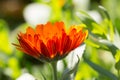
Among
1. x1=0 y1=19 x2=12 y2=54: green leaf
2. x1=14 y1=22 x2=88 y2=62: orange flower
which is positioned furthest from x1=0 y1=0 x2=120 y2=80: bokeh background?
x1=14 y1=22 x2=88 y2=62: orange flower

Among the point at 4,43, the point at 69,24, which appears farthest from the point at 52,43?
the point at 4,43

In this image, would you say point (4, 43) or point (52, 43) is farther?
point (4, 43)

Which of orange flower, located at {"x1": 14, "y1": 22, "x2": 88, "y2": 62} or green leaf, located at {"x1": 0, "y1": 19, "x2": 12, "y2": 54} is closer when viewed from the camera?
orange flower, located at {"x1": 14, "y1": 22, "x2": 88, "y2": 62}

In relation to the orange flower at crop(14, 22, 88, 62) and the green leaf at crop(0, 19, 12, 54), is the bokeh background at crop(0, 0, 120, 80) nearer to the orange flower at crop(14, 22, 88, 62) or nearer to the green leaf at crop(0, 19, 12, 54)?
the green leaf at crop(0, 19, 12, 54)

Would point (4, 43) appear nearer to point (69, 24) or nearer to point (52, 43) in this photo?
point (69, 24)

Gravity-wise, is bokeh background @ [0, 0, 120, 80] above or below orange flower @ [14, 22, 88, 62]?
below

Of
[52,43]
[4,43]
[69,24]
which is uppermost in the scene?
[52,43]

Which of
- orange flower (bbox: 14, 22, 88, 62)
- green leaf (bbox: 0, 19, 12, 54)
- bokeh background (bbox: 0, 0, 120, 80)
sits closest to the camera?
orange flower (bbox: 14, 22, 88, 62)

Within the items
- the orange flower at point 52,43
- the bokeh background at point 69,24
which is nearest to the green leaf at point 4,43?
the bokeh background at point 69,24

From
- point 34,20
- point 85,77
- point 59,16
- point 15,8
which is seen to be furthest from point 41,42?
point 15,8

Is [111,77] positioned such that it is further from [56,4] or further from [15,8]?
[15,8]

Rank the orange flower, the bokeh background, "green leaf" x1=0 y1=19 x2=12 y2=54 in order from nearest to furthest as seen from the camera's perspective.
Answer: the orange flower → the bokeh background → "green leaf" x1=0 y1=19 x2=12 y2=54

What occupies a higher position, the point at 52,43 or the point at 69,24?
the point at 52,43
